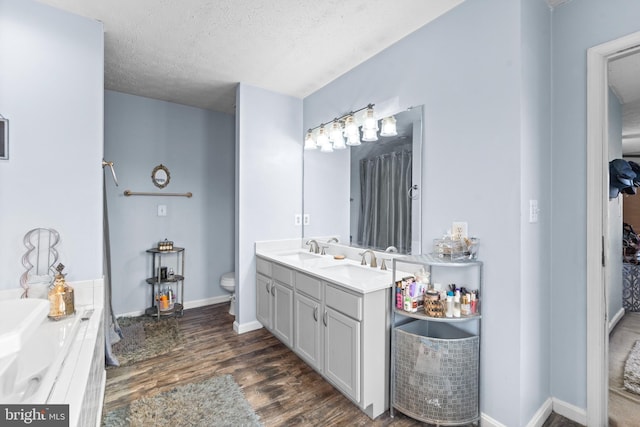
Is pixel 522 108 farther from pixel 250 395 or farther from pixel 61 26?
pixel 61 26

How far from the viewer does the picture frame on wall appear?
1.75 m

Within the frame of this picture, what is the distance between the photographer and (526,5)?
1634 millimetres

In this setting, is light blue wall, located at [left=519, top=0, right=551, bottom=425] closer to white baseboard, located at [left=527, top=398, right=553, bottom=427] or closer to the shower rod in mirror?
white baseboard, located at [left=527, top=398, right=553, bottom=427]

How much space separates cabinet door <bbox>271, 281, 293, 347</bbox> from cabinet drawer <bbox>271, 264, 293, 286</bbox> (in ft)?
0.15

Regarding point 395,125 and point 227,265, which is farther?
point 227,265

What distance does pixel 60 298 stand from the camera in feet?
5.76

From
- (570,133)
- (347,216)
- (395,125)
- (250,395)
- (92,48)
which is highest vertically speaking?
(92,48)

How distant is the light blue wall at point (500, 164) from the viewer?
1613 millimetres

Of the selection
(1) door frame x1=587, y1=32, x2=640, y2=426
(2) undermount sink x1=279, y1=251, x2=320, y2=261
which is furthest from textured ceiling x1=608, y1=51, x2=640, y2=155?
(2) undermount sink x1=279, y1=251, x2=320, y2=261

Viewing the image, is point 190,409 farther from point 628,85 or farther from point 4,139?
point 628,85

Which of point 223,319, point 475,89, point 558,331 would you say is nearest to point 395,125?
point 475,89

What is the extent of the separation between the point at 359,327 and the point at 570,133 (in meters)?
1.67

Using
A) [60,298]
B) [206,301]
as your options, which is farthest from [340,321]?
[206,301]

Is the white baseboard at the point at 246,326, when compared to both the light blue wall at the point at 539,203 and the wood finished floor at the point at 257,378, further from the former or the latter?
the light blue wall at the point at 539,203
